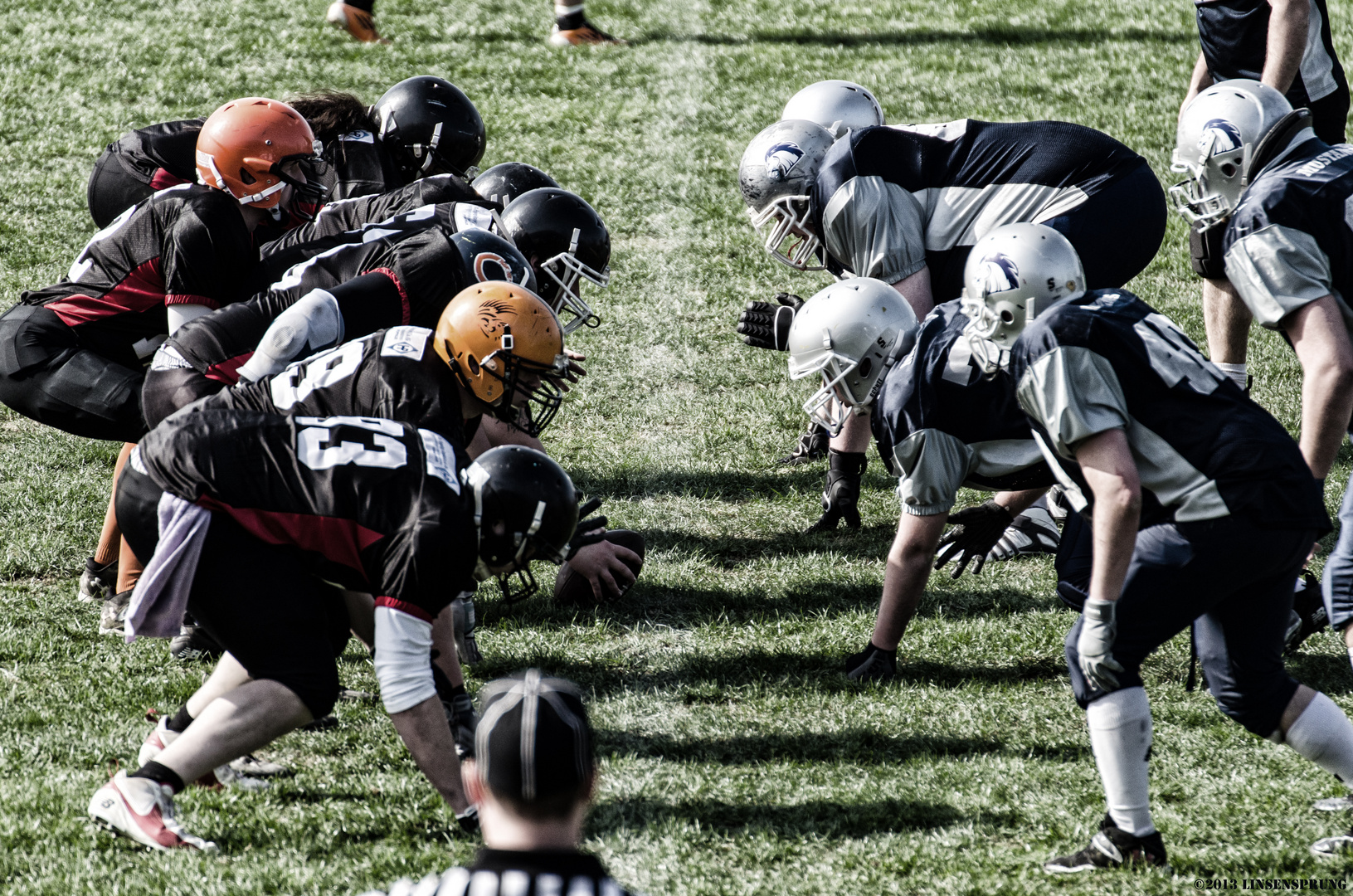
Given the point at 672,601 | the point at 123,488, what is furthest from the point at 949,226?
the point at 123,488

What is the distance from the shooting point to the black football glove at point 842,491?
6.09 metres

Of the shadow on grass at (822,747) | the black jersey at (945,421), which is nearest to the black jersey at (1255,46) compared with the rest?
→ the black jersey at (945,421)

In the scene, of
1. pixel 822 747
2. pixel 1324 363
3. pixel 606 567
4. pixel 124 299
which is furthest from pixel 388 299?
pixel 1324 363

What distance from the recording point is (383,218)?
222 inches

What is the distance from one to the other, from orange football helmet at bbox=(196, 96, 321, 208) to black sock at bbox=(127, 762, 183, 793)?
2507mm

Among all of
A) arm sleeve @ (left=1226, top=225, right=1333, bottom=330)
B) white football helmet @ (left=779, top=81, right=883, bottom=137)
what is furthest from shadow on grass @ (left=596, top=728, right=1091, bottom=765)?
white football helmet @ (left=779, top=81, right=883, bottom=137)

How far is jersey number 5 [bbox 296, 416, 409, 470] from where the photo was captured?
3.60 m

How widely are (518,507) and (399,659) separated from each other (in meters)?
0.49

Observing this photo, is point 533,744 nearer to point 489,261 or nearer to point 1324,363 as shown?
point 489,261

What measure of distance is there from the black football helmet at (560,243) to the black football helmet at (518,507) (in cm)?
165

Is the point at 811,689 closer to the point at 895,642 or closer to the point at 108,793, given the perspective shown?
the point at 895,642

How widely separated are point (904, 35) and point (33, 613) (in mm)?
→ 9252

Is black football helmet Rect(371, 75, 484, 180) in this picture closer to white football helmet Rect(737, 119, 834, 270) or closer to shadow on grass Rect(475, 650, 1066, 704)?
white football helmet Rect(737, 119, 834, 270)

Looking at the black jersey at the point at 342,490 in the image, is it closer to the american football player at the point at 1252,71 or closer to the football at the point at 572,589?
the football at the point at 572,589
